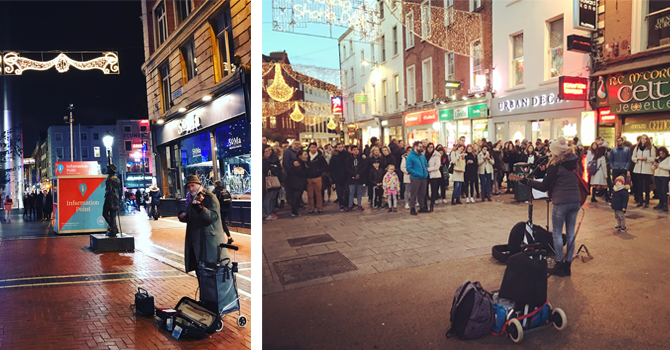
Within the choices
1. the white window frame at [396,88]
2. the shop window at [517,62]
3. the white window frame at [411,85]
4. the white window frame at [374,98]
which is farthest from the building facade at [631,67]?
the white window frame at [374,98]

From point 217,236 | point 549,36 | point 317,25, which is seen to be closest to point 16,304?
point 217,236

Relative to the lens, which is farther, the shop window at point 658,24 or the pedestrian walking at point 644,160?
the pedestrian walking at point 644,160

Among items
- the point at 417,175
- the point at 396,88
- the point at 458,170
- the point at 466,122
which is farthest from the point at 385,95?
the point at 417,175

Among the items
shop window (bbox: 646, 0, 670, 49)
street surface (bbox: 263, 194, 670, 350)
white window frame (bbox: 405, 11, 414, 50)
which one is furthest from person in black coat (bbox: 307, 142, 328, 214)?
shop window (bbox: 646, 0, 670, 49)

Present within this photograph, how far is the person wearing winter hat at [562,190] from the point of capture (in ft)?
9.36

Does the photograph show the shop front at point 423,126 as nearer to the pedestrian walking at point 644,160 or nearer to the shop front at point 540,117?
the shop front at point 540,117

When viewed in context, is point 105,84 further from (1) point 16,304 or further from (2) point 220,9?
(1) point 16,304

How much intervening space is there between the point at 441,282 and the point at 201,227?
74.1 inches

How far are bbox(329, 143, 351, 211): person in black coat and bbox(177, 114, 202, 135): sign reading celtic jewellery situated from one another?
12.3ft

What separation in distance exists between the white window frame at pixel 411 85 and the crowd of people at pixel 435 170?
0.43 m

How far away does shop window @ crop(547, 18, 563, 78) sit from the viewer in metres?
2.73

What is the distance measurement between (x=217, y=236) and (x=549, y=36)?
2.90 meters

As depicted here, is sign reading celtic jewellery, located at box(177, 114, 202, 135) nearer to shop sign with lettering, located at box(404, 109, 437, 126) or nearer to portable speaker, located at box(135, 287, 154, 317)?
portable speaker, located at box(135, 287, 154, 317)

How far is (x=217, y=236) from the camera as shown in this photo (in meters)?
2.44
